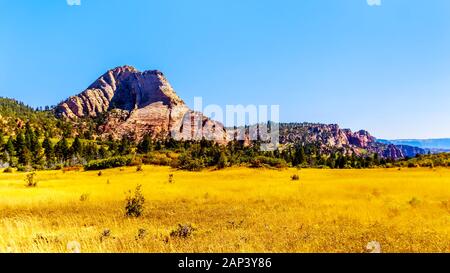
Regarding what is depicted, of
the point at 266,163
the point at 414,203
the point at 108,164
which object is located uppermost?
the point at 414,203

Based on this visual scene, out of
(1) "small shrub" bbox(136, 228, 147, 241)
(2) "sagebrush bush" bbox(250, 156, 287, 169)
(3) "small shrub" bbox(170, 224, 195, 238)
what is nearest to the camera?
(1) "small shrub" bbox(136, 228, 147, 241)

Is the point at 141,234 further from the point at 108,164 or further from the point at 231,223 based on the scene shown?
the point at 108,164

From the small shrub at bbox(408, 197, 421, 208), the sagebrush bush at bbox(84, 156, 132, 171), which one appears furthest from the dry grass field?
the sagebrush bush at bbox(84, 156, 132, 171)

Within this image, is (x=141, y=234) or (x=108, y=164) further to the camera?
(x=108, y=164)

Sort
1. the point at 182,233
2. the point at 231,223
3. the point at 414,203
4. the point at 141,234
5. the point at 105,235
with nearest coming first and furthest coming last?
the point at 105,235, the point at 141,234, the point at 182,233, the point at 231,223, the point at 414,203

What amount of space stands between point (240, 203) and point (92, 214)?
30.3 feet

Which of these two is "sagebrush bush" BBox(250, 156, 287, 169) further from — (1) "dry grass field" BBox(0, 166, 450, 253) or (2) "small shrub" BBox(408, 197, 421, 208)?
(2) "small shrub" BBox(408, 197, 421, 208)

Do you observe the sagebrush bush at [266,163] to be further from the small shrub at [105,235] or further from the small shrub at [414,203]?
the small shrub at [105,235]

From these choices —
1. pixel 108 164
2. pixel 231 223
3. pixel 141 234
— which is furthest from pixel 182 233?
pixel 108 164
